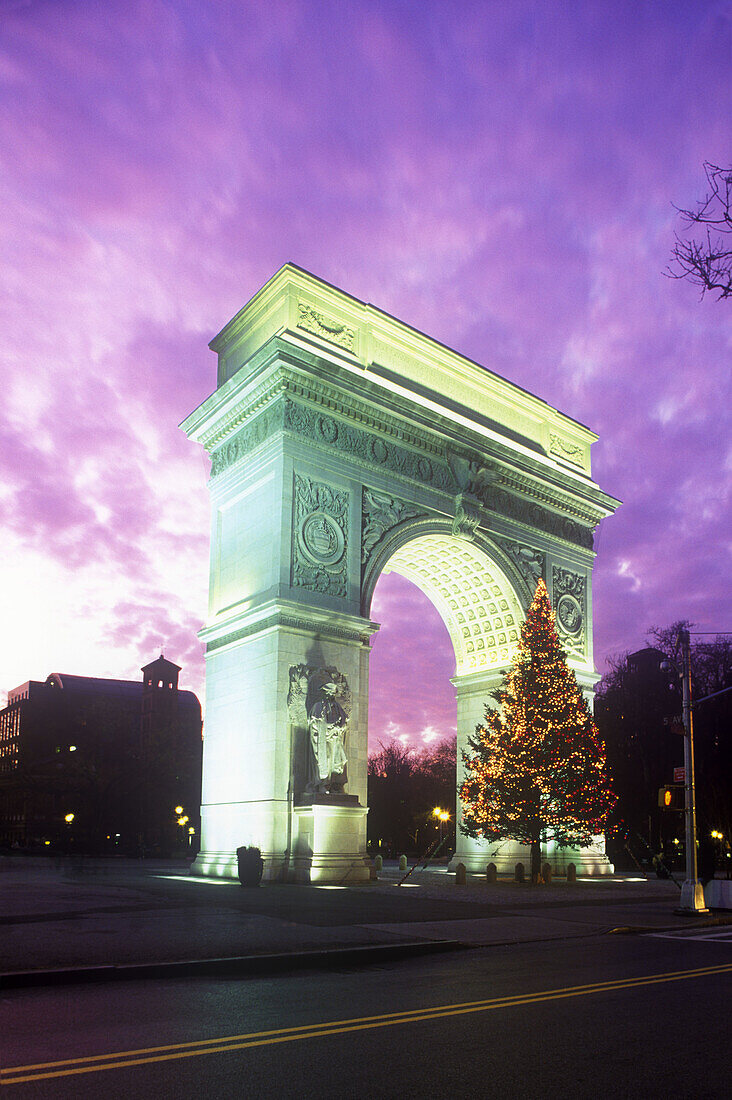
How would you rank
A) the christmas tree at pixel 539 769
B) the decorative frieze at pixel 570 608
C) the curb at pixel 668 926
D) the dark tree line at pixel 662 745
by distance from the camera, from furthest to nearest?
the dark tree line at pixel 662 745 → the decorative frieze at pixel 570 608 → the christmas tree at pixel 539 769 → the curb at pixel 668 926

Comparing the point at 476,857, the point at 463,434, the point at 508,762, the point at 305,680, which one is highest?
the point at 463,434

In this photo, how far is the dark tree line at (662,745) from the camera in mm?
56625

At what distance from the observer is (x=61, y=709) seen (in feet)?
349

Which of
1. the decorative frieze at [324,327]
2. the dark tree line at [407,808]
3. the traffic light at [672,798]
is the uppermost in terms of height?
the decorative frieze at [324,327]

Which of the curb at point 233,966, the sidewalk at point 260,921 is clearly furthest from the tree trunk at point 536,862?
the curb at point 233,966

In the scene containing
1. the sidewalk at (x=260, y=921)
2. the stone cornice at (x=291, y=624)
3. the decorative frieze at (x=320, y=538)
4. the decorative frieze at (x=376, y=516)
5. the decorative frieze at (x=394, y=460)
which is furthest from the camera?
the decorative frieze at (x=376, y=516)

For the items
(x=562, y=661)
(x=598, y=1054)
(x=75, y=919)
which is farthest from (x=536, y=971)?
(x=562, y=661)

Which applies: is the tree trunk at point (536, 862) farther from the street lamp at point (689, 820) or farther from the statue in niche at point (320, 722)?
the street lamp at point (689, 820)

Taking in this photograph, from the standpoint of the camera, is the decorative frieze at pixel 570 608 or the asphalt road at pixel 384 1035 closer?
the asphalt road at pixel 384 1035

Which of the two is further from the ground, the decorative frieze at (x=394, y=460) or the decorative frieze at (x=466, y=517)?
the decorative frieze at (x=394, y=460)

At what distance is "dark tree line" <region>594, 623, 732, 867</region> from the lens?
56625 millimetres

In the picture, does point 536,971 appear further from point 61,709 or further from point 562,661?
point 61,709

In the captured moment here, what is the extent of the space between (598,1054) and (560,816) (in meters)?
28.8

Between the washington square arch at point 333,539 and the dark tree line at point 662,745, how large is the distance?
1672cm
